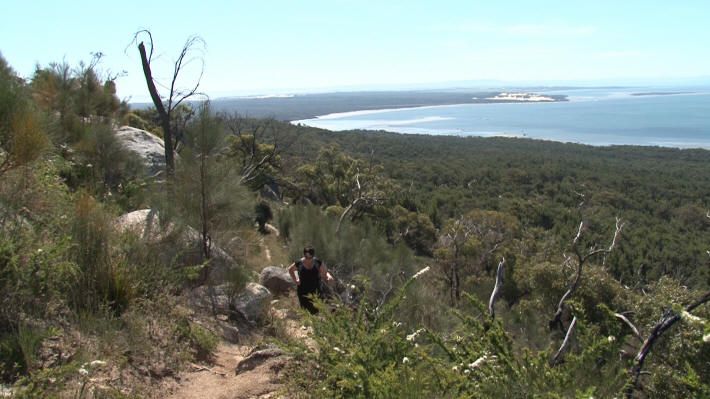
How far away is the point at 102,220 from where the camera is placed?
348 centimetres

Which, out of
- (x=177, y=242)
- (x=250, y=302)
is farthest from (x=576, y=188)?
(x=177, y=242)

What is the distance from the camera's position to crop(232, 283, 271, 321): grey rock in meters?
5.21

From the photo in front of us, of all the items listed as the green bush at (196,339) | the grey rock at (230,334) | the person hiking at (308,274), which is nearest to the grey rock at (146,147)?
the person hiking at (308,274)

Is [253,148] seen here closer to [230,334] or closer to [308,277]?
[308,277]

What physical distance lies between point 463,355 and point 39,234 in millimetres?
3072

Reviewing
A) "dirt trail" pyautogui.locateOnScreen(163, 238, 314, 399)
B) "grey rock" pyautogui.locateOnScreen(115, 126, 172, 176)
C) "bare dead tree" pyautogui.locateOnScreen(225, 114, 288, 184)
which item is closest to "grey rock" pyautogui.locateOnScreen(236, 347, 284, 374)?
"dirt trail" pyautogui.locateOnScreen(163, 238, 314, 399)

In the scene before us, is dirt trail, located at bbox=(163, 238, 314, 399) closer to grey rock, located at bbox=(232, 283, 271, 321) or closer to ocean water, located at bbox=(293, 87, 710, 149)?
grey rock, located at bbox=(232, 283, 271, 321)

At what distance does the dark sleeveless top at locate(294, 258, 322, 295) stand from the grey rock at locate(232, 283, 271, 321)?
53cm

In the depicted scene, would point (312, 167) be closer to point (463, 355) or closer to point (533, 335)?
point (533, 335)

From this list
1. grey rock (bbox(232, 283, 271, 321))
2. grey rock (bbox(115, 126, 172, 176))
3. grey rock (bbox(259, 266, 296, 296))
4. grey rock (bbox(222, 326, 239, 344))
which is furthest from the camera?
grey rock (bbox(115, 126, 172, 176))

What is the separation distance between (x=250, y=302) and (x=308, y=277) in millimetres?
731

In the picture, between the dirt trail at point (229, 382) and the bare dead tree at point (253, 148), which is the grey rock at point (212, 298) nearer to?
the dirt trail at point (229, 382)

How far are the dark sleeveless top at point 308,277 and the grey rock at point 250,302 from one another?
0.53 m

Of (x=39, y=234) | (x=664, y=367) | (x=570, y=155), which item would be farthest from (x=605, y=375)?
(x=570, y=155)
